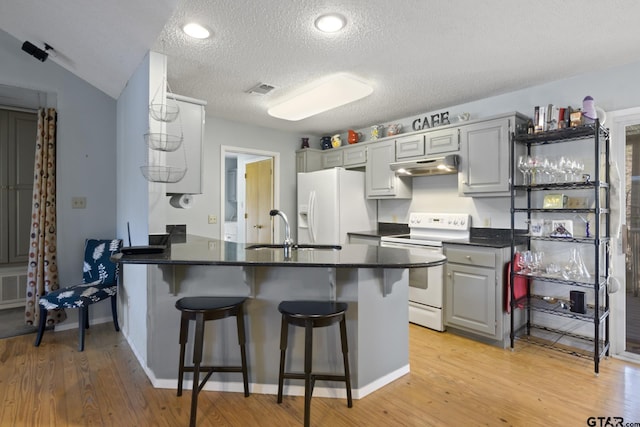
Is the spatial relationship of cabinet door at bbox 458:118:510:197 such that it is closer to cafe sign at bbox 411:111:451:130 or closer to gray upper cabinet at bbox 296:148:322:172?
cafe sign at bbox 411:111:451:130

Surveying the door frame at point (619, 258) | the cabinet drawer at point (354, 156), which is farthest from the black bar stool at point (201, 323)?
the door frame at point (619, 258)

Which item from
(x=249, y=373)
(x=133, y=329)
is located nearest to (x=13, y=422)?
(x=133, y=329)

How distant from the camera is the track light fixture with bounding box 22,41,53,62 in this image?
2922mm

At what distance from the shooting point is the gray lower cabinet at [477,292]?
3018 mm

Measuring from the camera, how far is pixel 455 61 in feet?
8.93

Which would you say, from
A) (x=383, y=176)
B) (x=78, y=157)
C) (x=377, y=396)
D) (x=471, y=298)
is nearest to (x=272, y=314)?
(x=377, y=396)

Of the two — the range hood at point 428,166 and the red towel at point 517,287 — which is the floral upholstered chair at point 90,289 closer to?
the range hood at point 428,166

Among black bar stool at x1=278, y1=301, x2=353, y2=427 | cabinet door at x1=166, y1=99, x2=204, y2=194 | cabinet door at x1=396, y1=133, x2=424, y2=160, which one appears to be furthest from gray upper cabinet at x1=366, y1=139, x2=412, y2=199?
black bar stool at x1=278, y1=301, x2=353, y2=427

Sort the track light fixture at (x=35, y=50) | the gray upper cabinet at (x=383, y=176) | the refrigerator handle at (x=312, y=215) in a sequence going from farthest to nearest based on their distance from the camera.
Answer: the refrigerator handle at (x=312, y=215)
the gray upper cabinet at (x=383, y=176)
the track light fixture at (x=35, y=50)

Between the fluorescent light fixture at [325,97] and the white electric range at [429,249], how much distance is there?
1.56m

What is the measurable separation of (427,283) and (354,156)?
1930 mm

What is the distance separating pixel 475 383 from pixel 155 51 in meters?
3.29

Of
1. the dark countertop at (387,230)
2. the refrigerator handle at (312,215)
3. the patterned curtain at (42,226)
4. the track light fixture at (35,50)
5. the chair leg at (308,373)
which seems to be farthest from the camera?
the refrigerator handle at (312,215)

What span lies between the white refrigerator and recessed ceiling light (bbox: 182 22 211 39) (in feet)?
7.57
